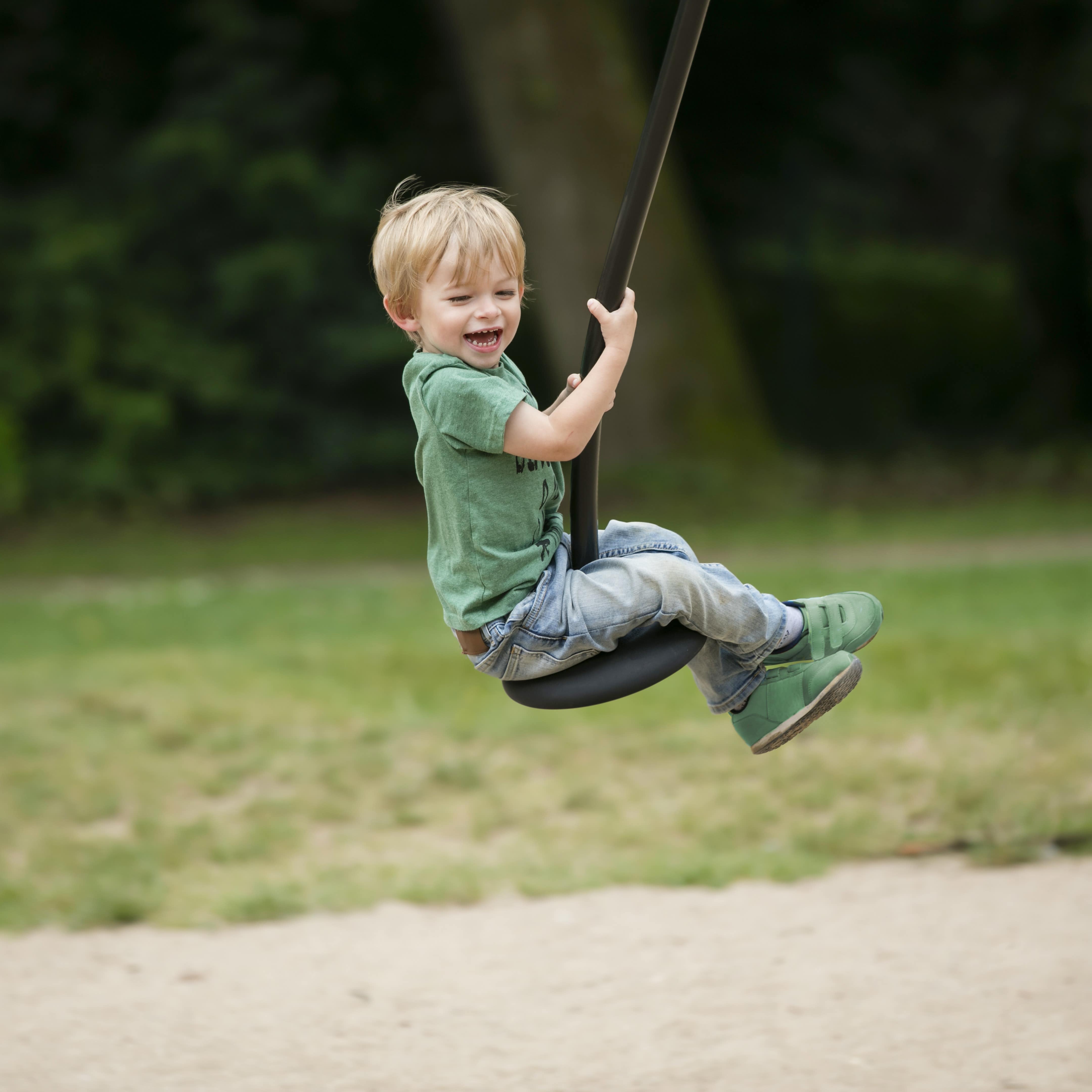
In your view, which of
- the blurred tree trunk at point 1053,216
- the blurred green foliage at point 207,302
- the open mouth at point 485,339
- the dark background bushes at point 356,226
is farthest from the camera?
the blurred tree trunk at point 1053,216

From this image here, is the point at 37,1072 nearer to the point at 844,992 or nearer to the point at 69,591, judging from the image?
the point at 844,992

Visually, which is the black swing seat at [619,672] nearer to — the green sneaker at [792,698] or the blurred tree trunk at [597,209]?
the green sneaker at [792,698]

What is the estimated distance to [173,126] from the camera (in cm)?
1439

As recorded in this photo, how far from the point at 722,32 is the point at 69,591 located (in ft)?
30.5

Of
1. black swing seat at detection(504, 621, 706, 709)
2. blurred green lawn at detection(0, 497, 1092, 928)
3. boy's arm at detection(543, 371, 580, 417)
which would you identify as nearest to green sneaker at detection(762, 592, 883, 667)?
black swing seat at detection(504, 621, 706, 709)

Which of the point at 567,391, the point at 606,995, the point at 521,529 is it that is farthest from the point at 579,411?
the point at 606,995

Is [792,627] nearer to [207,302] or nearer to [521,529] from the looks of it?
[521,529]

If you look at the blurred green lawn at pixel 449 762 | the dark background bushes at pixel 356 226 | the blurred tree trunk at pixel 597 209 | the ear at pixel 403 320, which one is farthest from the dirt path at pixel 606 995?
the dark background bushes at pixel 356 226

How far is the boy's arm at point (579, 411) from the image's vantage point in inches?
101

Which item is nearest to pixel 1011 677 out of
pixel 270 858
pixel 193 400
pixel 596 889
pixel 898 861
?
pixel 898 861

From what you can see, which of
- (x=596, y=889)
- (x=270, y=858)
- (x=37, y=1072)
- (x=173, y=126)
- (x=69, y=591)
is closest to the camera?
(x=37, y=1072)

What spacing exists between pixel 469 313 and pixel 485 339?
0.07 meters

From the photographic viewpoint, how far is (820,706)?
2918 mm

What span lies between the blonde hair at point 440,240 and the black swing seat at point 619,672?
0.71 metres
